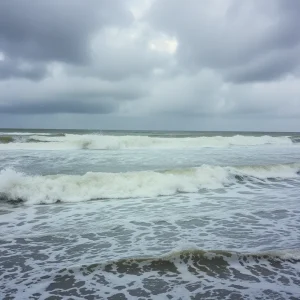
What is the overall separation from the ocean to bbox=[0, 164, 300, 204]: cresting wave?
0.04 m

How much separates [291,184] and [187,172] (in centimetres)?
461

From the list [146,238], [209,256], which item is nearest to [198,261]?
[209,256]

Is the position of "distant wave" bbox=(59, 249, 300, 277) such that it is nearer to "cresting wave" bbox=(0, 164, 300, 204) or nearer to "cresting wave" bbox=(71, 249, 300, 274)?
"cresting wave" bbox=(71, 249, 300, 274)

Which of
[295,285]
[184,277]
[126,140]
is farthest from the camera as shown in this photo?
[126,140]

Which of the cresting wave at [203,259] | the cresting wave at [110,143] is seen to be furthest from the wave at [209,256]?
the cresting wave at [110,143]

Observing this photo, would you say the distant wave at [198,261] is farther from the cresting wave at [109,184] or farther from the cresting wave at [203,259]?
the cresting wave at [109,184]

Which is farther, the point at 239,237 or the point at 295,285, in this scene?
the point at 239,237

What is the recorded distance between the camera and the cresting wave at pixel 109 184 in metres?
10.7

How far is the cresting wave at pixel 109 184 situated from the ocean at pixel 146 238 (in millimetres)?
40

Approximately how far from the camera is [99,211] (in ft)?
28.9

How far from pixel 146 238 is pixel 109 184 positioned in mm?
5955

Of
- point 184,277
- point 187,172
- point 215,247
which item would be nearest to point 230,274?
point 184,277

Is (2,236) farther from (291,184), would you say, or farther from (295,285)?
(291,184)

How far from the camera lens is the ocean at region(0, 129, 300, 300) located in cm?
422
